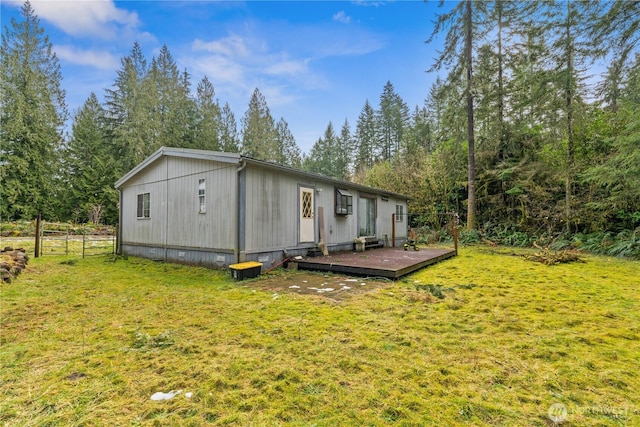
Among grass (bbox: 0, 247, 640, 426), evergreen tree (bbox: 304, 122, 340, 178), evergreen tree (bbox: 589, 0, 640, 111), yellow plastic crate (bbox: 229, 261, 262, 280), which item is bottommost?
grass (bbox: 0, 247, 640, 426)

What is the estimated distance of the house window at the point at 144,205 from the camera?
894 cm

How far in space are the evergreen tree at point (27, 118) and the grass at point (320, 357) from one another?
55.0ft

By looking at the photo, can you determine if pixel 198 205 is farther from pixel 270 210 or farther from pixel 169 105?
pixel 169 105

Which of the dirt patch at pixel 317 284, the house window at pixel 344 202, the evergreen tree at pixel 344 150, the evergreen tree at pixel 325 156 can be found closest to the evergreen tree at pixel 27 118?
the house window at pixel 344 202

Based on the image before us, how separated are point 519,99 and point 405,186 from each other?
21.3ft

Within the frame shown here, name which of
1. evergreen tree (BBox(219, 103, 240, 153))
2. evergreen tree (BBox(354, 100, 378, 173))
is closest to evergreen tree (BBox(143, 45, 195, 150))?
evergreen tree (BBox(219, 103, 240, 153))

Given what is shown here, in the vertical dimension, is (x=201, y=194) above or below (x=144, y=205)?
above

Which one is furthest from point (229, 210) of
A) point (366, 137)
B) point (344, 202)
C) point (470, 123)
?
point (366, 137)

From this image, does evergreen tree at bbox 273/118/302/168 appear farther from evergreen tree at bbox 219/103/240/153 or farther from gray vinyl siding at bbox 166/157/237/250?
gray vinyl siding at bbox 166/157/237/250

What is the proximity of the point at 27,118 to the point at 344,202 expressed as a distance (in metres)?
19.7

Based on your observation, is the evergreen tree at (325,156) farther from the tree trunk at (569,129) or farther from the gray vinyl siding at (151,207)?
the gray vinyl siding at (151,207)

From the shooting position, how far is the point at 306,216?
7.77 m

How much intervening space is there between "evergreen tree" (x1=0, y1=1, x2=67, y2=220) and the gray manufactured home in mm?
11457

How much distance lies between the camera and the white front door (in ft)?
24.9
